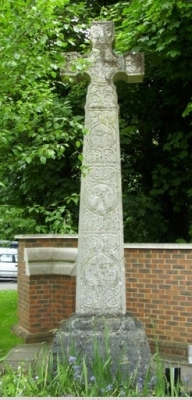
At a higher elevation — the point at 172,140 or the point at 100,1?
the point at 100,1

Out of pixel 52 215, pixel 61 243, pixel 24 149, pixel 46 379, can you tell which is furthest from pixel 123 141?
pixel 46 379

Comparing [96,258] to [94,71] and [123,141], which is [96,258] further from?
[123,141]

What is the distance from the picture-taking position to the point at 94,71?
597 centimetres

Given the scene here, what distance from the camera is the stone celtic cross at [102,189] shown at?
221 inches

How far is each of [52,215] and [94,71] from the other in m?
4.59

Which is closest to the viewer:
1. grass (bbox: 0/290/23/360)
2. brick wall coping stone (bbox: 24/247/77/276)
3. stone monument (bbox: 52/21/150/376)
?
stone monument (bbox: 52/21/150/376)

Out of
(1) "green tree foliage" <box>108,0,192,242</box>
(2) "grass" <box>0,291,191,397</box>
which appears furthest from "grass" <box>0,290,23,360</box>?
(2) "grass" <box>0,291,191,397</box>

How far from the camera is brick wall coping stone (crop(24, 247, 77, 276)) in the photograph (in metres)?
8.88

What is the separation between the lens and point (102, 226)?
568 centimetres

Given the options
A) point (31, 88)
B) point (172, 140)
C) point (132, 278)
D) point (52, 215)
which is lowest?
point (132, 278)

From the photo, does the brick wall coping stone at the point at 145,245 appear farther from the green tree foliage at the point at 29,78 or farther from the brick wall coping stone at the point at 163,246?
the green tree foliage at the point at 29,78

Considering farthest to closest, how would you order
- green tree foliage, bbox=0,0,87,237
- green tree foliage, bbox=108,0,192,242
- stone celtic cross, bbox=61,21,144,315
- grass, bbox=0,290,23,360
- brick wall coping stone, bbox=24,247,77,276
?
1. green tree foliage, bbox=108,0,192,242
2. brick wall coping stone, bbox=24,247,77,276
3. grass, bbox=0,290,23,360
4. stone celtic cross, bbox=61,21,144,315
5. green tree foliage, bbox=0,0,87,237

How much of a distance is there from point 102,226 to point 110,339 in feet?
3.23

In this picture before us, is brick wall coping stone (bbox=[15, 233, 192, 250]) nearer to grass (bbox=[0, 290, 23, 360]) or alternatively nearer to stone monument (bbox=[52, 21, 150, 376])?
grass (bbox=[0, 290, 23, 360])
